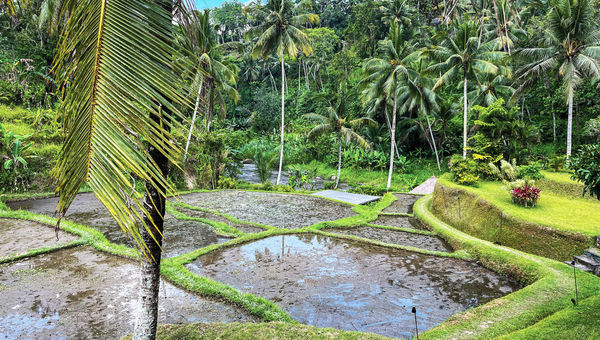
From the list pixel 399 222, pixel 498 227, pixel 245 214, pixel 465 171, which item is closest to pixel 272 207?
pixel 245 214

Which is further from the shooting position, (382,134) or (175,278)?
(382,134)

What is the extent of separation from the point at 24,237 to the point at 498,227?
12615 millimetres

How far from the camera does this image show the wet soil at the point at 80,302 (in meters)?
4.60

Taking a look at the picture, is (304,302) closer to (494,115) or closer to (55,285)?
(55,285)

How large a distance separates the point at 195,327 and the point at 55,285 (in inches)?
153

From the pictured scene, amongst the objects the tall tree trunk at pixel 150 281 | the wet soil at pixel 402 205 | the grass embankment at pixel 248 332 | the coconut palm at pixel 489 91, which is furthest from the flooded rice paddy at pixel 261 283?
the coconut palm at pixel 489 91

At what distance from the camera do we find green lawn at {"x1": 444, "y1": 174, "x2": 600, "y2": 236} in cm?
705

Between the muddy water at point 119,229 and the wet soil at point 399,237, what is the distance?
161 inches

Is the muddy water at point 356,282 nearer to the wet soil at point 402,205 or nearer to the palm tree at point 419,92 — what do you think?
the wet soil at point 402,205

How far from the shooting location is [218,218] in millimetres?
11836

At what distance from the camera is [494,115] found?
1297 cm

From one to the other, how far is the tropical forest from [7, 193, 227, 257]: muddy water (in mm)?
115

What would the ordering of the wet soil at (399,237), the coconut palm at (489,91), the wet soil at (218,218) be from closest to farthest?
the wet soil at (399,237) < the wet soil at (218,218) < the coconut palm at (489,91)

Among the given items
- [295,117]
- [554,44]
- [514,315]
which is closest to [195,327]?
[514,315]
